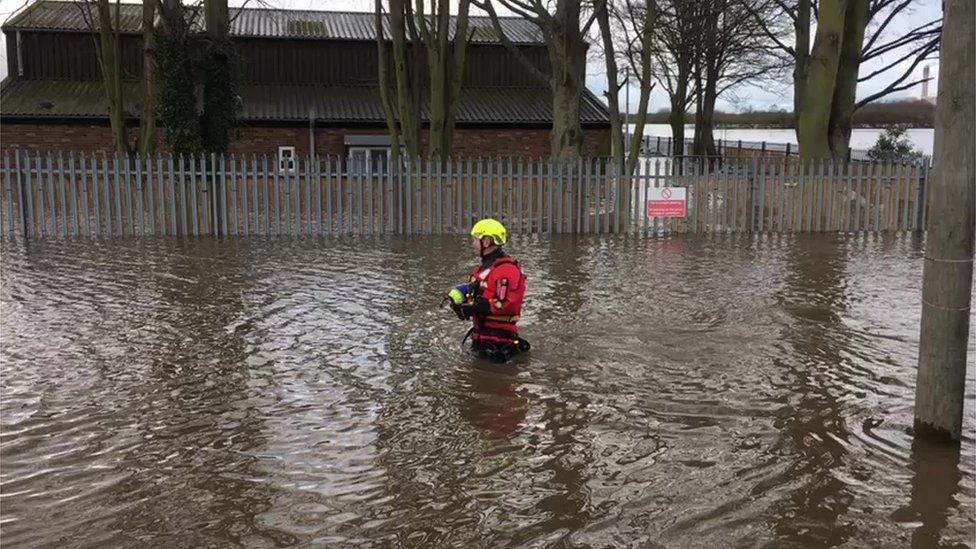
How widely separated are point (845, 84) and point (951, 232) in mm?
15772

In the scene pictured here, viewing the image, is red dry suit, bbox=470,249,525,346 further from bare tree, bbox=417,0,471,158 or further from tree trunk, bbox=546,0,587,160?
bare tree, bbox=417,0,471,158

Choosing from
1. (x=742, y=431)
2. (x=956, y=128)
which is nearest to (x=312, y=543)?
(x=742, y=431)

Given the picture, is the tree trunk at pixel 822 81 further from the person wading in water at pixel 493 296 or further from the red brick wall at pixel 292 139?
the person wading in water at pixel 493 296

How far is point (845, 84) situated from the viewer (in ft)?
64.1

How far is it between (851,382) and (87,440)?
512 centimetres

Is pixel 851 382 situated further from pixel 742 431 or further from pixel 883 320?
pixel 883 320

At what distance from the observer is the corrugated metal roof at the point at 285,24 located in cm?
3238

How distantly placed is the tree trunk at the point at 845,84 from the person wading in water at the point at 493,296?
14389 mm

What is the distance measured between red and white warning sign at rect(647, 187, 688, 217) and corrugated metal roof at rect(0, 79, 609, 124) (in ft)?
46.5

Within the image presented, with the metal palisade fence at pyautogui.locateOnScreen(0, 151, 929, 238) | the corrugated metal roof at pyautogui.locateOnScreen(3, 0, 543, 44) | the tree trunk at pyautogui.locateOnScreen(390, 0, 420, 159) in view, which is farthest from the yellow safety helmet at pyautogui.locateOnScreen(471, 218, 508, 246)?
the corrugated metal roof at pyautogui.locateOnScreen(3, 0, 543, 44)

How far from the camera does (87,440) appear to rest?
5.43 metres

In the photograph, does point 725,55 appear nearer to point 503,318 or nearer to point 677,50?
point 677,50

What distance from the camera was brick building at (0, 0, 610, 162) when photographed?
95.1 ft

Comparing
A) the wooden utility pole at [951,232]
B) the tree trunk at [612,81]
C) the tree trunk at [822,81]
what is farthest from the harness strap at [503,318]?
the tree trunk at [612,81]
